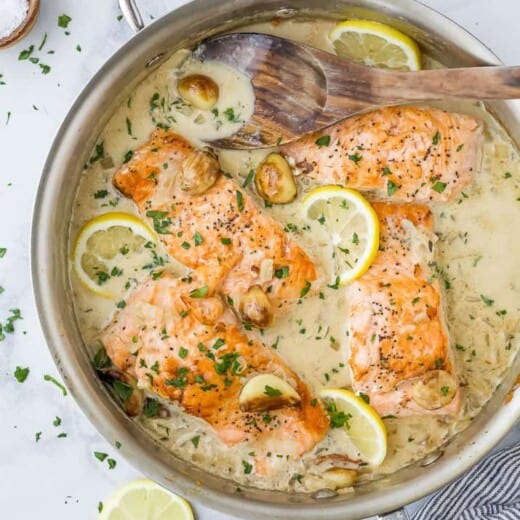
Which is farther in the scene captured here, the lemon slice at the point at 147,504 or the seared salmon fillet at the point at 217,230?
the lemon slice at the point at 147,504

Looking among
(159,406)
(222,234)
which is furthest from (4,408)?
(222,234)

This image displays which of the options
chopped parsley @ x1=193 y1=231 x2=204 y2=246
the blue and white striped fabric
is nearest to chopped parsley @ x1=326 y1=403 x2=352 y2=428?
the blue and white striped fabric

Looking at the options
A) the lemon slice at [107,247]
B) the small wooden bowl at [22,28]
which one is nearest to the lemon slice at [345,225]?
the lemon slice at [107,247]

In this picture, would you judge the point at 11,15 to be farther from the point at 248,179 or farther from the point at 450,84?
the point at 450,84

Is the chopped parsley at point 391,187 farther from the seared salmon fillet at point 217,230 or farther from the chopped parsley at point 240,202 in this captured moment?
the chopped parsley at point 240,202

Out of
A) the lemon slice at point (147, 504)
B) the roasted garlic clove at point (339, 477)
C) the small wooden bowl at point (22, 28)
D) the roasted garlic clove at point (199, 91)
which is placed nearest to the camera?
the roasted garlic clove at point (199, 91)

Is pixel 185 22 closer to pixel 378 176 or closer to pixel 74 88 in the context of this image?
pixel 74 88

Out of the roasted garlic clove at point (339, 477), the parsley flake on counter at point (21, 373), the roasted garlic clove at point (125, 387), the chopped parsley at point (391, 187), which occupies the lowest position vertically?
the roasted garlic clove at point (339, 477)
